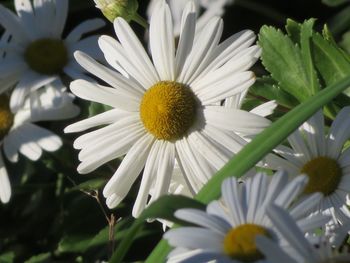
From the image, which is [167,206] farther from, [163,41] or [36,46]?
[36,46]

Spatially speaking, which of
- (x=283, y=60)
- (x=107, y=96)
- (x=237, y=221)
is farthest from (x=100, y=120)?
(x=237, y=221)

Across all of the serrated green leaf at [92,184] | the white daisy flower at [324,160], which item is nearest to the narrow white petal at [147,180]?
the white daisy flower at [324,160]

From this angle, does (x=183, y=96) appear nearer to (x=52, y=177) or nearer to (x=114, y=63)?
(x=114, y=63)

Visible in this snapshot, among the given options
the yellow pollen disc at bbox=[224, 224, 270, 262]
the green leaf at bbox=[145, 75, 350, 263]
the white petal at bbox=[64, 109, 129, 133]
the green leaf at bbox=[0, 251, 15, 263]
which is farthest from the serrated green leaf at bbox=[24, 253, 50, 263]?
the yellow pollen disc at bbox=[224, 224, 270, 262]

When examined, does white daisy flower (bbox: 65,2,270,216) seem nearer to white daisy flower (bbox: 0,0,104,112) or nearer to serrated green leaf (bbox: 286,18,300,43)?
serrated green leaf (bbox: 286,18,300,43)

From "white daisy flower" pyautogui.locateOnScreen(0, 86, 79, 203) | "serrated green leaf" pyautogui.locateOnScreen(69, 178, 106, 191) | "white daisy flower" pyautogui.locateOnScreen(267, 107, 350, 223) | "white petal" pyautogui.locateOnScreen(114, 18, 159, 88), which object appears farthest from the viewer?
"white daisy flower" pyautogui.locateOnScreen(0, 86, 79, 203)

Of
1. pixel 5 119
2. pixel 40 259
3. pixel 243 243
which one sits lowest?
pixel 40 259
